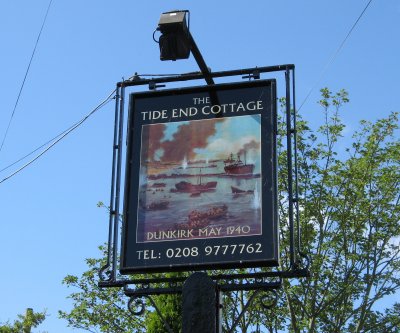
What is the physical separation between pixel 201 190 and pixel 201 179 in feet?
0.41

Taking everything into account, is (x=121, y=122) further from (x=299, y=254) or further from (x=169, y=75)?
(x=299, y=254)

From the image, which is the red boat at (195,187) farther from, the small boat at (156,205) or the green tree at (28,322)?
the green tree at (28,322)

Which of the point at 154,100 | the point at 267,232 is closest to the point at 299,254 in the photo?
the point at 267,232

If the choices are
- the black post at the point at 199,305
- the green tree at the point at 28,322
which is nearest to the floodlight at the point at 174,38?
the black post at the point at 199,305

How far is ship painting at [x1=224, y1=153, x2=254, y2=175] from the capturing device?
728 cm

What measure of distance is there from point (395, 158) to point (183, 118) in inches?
672

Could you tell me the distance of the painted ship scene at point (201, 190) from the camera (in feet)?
23.2

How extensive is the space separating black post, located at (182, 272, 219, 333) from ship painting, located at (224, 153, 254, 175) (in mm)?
1263

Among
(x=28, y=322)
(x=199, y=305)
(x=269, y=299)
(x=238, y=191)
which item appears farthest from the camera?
(x=28, y=322)

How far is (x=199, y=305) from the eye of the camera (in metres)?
6.28

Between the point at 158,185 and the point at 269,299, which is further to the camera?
the point at 158,185

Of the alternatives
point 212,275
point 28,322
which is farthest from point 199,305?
point 28,322

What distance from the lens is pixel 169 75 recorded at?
8.27m

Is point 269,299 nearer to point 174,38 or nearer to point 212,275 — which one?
point 212,275
